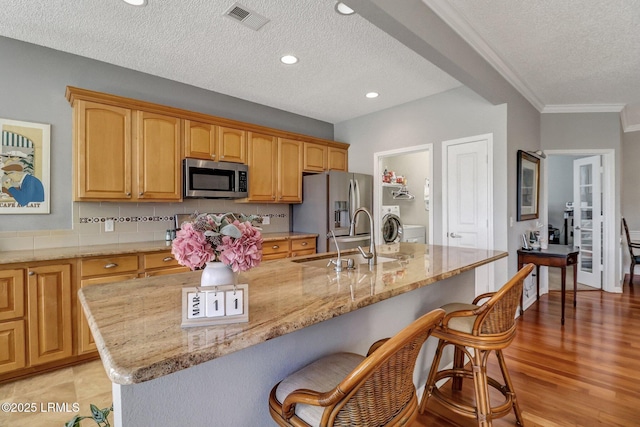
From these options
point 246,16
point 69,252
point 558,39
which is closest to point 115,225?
point 69,252

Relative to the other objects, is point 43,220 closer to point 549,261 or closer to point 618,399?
point 618,399

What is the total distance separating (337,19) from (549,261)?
11.1ft

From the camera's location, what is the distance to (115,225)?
315 cm

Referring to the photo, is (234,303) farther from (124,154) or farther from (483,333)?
(124,154)

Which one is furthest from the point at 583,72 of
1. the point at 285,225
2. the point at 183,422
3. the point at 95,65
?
the point at 95,65

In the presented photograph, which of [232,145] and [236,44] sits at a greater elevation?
[236,44]

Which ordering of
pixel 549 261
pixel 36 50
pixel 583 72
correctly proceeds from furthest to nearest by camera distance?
pixel 549 261
pixel 583 72
pixel 36 50

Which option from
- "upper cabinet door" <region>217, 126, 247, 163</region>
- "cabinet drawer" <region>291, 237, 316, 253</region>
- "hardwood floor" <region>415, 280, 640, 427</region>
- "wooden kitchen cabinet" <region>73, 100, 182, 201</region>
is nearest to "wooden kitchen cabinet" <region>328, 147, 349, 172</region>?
"cabinet drawer" <region>291, 237, 316, 253</region>

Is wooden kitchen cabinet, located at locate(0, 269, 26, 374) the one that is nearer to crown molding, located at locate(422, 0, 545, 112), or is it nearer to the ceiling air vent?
the ceiling air vent

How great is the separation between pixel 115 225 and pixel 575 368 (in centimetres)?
422

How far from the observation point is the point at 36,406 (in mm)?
2031

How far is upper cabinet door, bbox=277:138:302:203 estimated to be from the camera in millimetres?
4133

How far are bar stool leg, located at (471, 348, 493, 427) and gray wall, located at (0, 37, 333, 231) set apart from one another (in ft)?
11.2

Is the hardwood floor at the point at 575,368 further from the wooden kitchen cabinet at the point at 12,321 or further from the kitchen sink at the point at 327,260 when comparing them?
the wooden kitchen cabinet at the point at 12,321
